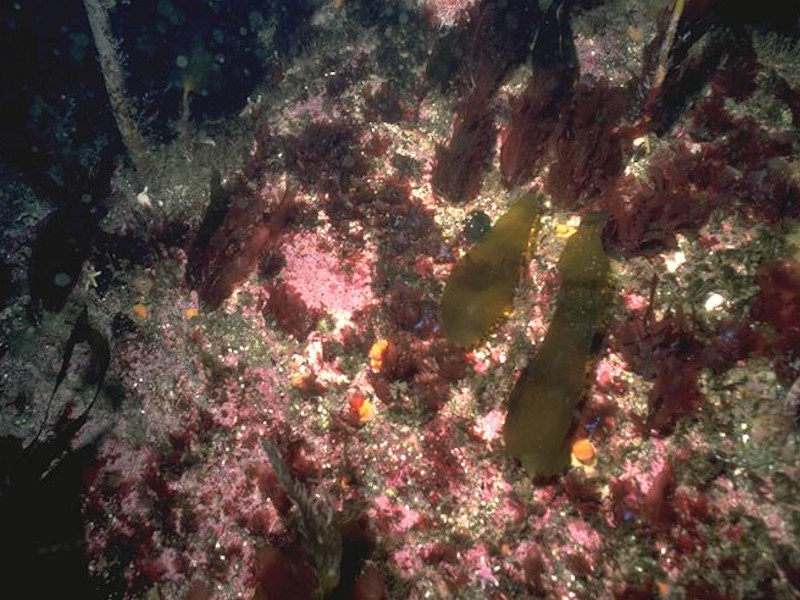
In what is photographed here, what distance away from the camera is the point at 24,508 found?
4.33 m

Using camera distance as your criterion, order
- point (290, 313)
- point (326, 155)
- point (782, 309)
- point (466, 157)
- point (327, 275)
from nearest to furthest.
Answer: point (782, 309), point (290, 313), point (327, 275), point (466, 157), point (326, 155)

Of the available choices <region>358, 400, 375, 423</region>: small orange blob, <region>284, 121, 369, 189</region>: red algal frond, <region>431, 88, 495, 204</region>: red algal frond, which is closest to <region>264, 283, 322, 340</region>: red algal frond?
<region>358, 400, 375, 423</region>: small orange blob

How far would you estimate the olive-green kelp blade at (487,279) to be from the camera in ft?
14.8

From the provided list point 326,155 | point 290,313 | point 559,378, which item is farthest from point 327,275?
point 559,378

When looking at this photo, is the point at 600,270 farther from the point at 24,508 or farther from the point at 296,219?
the point at 24,508

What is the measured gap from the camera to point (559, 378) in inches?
154

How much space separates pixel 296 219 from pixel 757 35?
5704 mm

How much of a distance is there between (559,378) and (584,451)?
2.00ft

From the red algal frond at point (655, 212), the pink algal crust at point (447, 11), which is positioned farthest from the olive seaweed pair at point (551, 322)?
the pink algal crust at point (447, 11)

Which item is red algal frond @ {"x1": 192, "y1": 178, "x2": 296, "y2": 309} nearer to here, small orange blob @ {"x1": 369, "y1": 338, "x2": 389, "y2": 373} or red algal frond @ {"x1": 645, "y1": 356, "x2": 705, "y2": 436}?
small orange blob @ {"x1": 369, "y1": 338, "x2": 389, "y2": 373}

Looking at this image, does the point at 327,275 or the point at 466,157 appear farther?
the point at 466,157

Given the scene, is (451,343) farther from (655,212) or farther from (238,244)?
(238,244)

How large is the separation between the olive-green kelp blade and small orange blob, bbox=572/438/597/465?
4.00ft

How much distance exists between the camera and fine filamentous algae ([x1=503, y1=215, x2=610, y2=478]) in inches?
148
